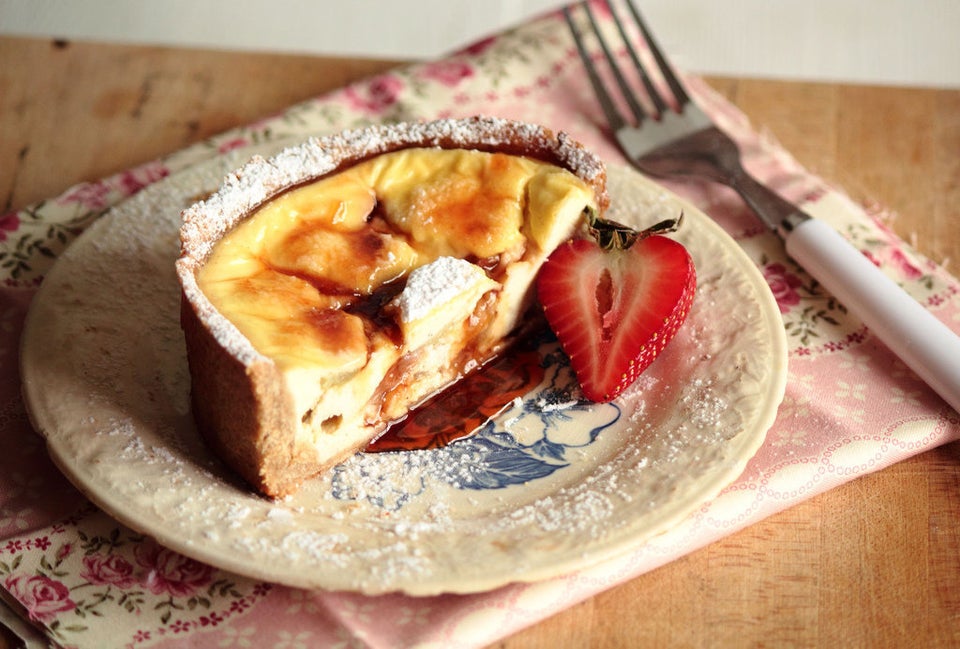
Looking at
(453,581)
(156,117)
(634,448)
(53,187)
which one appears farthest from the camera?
(156,117)

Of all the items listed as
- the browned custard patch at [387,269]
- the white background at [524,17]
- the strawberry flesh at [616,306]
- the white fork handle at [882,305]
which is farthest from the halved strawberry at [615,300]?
the white background at [524,17]

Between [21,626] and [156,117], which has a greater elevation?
[156,117]

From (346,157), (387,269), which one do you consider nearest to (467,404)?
(387,269)

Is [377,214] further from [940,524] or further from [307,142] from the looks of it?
[940,524]

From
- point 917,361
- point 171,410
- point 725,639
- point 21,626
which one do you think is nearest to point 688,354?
point 917,361

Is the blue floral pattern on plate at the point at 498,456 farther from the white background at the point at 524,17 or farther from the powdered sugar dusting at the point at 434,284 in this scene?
the white background at the point at 524,17

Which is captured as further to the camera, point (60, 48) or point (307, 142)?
point (60, 48)

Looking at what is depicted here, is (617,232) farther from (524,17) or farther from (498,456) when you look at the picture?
(524,17)
